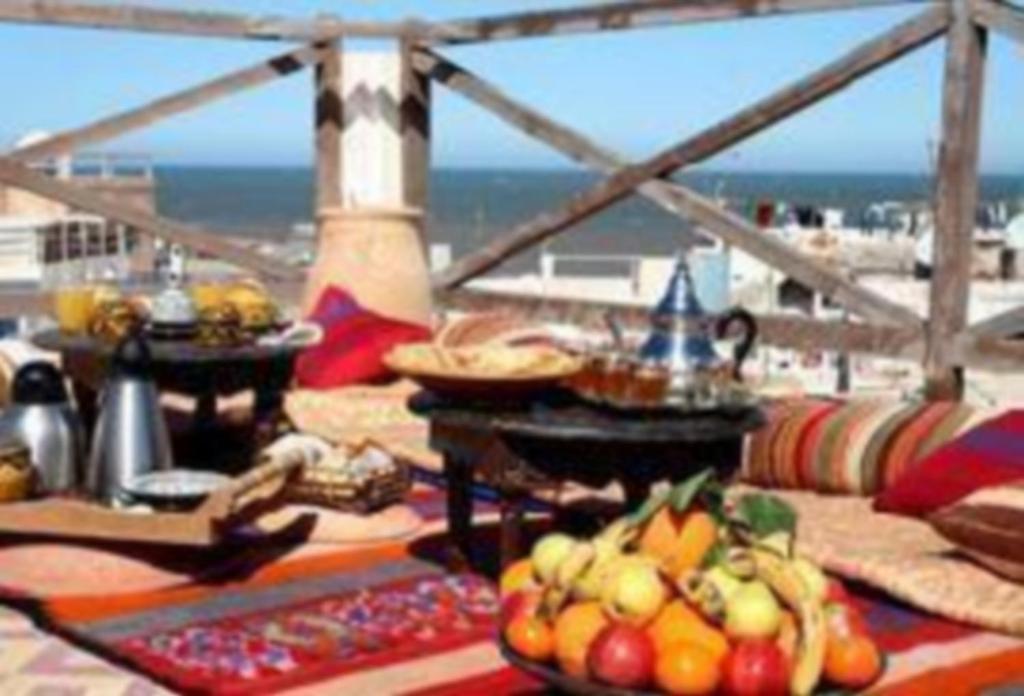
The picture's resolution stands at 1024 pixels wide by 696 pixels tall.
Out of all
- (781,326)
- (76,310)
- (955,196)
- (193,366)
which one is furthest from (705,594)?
(781,326)

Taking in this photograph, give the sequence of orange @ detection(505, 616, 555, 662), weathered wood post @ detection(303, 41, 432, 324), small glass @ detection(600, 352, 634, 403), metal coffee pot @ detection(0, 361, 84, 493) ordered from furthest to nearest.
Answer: weathered wood post @ detection(303, 41, 432, 324)
metal coffee pot @ detection(0, 361, 84, 493)
small glass @ detection(600, 352, 634, 403)
orange @ detection(505, 616, 555, 662)

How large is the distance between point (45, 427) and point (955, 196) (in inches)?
115

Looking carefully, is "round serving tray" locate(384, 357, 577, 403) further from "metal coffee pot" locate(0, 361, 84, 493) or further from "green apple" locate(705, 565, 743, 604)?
"green apple" locate(705, 565, 743, 604)

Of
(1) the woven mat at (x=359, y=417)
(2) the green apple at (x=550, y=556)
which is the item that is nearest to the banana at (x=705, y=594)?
(2) the green apple at (x=550, y=556)

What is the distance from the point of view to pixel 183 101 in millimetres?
7336

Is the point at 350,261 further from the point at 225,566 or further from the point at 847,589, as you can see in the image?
the point at 847,589

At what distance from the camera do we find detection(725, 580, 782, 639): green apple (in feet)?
7.81

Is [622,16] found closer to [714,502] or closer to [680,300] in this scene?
[680,300]

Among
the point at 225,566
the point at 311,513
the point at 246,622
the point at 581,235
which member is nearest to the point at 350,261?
the point at 311,513

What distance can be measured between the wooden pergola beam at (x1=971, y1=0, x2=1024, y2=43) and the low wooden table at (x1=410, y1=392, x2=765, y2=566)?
87.7 inches

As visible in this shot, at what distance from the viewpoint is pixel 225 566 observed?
406 centimetres

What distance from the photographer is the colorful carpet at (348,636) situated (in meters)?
3.26

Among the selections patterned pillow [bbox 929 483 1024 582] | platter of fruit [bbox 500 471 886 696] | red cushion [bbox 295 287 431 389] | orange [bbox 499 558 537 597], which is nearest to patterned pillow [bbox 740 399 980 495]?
patterned pillow [bbox 929 483 1024 582]

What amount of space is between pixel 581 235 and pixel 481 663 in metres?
73.0
